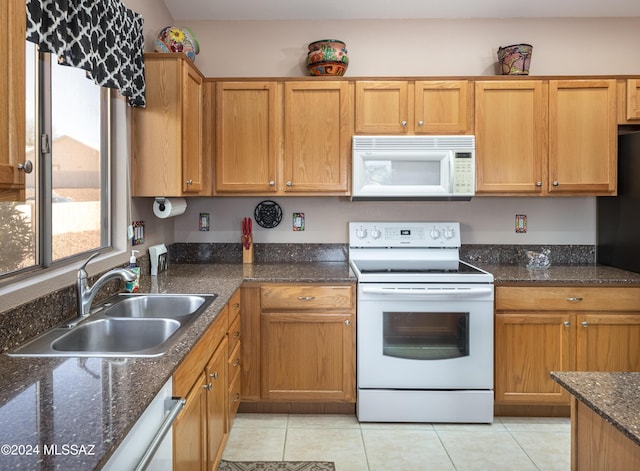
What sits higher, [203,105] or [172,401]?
[203,105]

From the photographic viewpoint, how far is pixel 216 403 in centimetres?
199

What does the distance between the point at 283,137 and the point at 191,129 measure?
1.88ft

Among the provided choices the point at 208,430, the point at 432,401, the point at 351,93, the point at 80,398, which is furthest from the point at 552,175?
the point at 80,398

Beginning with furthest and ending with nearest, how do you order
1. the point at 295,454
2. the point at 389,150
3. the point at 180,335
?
the point at 389,150 → the point at 295,454 → the point at 180,335

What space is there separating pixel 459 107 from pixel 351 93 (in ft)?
2.24

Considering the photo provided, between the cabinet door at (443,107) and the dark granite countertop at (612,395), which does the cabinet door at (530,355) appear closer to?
the cabinet door at (443,107)

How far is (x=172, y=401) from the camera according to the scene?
133 cm


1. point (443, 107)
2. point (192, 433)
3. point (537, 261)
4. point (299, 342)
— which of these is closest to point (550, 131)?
point (443, 107)

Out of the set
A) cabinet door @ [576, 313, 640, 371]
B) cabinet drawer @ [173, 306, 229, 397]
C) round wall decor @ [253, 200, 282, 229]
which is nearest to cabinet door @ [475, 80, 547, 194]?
cabinet door @ [576, 313, 640, 371]

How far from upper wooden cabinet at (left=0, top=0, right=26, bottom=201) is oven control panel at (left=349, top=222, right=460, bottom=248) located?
243 cm

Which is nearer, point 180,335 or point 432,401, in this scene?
point 180,335

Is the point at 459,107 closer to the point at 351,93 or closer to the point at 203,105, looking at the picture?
the point at 351,93

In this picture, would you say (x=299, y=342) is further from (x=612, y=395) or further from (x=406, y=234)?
(x=612, y=395)

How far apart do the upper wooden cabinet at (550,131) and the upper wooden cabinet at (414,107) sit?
11 centimetres
